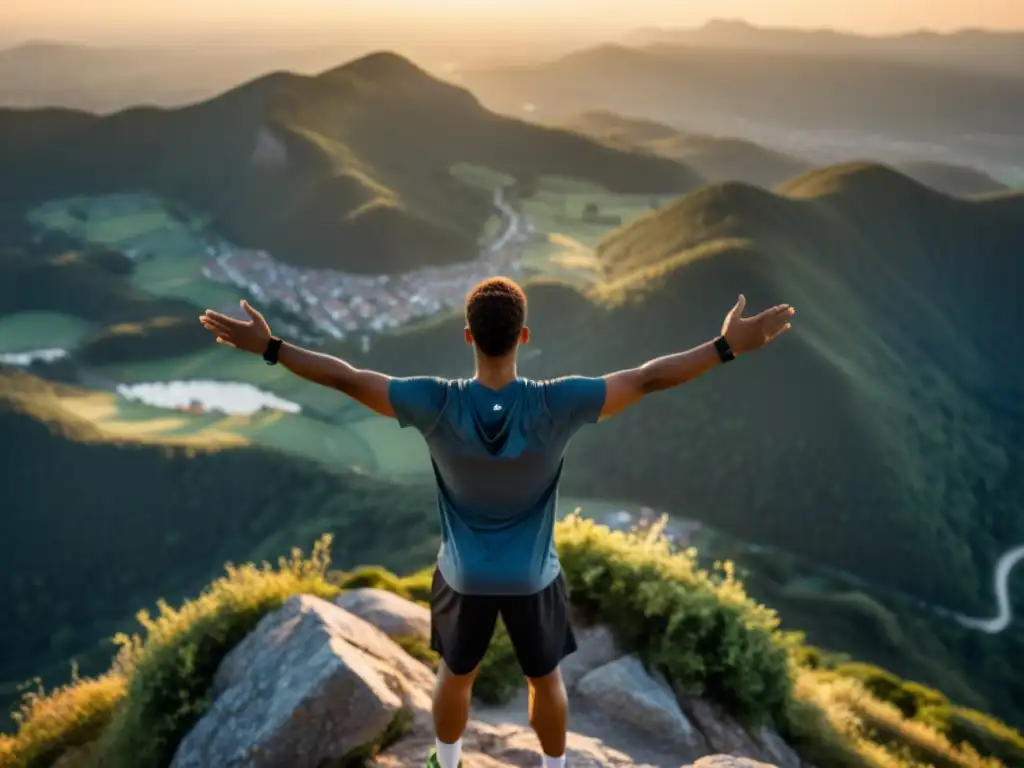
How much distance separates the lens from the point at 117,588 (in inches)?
3014

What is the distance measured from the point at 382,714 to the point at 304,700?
0.69 m

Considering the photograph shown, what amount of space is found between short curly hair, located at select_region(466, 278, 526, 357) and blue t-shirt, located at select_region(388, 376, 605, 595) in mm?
259

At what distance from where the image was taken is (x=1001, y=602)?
255 feet

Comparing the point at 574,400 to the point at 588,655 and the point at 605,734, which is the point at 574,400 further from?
the point at 588,655

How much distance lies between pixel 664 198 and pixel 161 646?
195 metres

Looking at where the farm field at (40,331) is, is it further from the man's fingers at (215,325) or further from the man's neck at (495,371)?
the man's neck at (495,371)

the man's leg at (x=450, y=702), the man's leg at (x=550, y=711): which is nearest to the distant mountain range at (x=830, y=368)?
the man's leg at (x=550, y=711)

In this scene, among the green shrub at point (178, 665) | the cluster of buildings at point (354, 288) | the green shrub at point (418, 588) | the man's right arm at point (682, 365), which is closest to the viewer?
the man's right arm at point (682, 365)

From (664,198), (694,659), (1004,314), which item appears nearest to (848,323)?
(1004,314)

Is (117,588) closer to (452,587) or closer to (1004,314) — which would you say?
(452,587)

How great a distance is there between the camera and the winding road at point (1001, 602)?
73.4 metres

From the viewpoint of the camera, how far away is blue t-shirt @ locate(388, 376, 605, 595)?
4.82m

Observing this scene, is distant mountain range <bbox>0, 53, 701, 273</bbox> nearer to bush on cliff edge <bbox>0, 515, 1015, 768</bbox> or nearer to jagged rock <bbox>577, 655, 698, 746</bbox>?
bush on cliff edge <bbox>0, 515, 1015, 768</bbox>

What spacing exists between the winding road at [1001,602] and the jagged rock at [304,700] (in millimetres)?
79677
